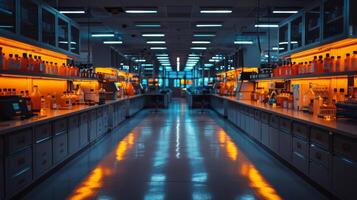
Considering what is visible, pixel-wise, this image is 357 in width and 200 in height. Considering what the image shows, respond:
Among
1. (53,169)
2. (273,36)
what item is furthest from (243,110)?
(53,169)

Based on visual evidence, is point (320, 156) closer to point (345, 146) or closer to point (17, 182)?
point (345, 146)


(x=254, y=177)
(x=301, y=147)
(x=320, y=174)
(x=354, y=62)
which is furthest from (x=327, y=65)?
(x=254, y=177)

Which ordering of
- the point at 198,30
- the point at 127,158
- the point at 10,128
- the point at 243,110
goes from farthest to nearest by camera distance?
1. the point at 198,30
2. the point at 243,110
3. the point at 127,158
4. the point at 10,128

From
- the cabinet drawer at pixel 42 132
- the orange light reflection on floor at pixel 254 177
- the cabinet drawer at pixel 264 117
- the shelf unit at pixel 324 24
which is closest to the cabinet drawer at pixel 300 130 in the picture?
the orange light reflection on floor at pixel 254 177

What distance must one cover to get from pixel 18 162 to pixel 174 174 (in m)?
2.07

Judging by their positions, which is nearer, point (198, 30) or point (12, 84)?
point (12, 84)

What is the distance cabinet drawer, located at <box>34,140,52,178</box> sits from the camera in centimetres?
416

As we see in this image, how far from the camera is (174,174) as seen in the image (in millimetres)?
4918

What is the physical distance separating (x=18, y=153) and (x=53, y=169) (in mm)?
1341

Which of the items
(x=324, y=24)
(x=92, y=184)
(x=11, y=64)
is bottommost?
(x=92, y=184)

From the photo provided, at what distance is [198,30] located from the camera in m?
11.7

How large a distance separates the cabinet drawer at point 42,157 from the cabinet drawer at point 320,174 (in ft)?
10.5

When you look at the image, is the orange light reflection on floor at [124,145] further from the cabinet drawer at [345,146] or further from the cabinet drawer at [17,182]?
the cabinet drawer at [345,146]

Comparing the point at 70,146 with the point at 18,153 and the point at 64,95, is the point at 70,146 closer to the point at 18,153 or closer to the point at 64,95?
the point at 64,95
